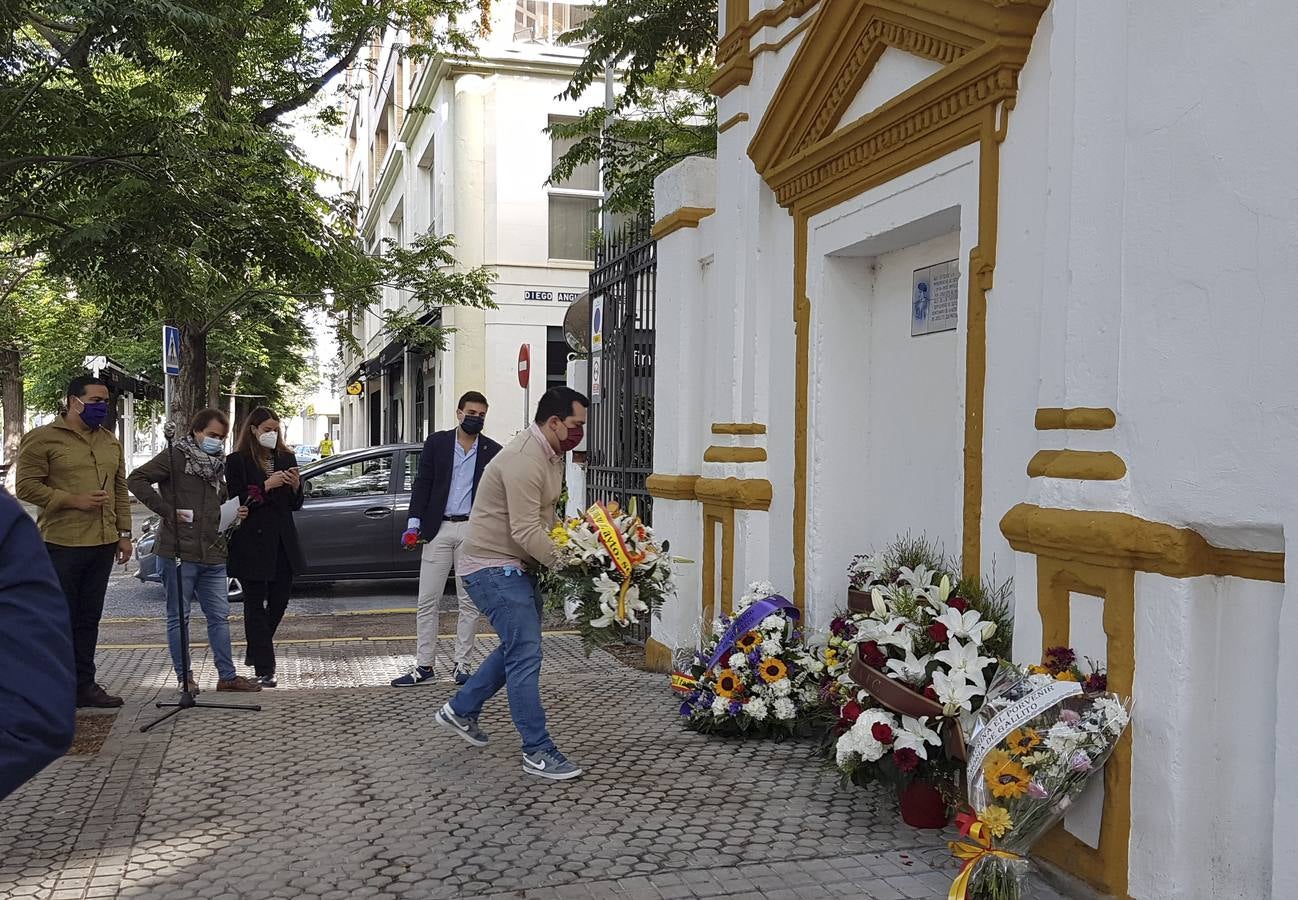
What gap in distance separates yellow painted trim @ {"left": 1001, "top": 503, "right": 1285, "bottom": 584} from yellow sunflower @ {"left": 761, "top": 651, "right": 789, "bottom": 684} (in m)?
2.18

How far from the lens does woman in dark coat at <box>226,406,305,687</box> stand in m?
7.18

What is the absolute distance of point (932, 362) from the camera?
5.58m

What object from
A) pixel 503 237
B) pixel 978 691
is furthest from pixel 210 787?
pixel 503 237

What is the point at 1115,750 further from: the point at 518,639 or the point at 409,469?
the point at 409,469

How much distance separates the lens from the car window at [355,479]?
38.6ft

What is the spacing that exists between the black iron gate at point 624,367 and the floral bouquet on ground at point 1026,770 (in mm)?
5252

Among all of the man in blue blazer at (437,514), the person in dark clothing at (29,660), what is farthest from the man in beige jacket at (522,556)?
the person in dark clothing at (29,660)

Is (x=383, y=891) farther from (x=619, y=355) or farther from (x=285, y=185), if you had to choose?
(x=285, y=185)

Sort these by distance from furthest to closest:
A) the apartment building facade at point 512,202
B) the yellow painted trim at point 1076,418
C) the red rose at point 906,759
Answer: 1. the apartment building facade at point 512,202
2. the red rose at point 906,759
3. the yellow painted trim at point 1076,418

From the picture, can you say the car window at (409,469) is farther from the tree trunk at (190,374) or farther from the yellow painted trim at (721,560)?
the tree trunk at (190,374)

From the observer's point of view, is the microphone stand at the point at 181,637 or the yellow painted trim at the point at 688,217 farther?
the yellow painted trim at the point at 688,217

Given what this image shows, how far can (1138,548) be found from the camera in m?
3.47

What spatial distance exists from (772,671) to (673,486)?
2177 mm

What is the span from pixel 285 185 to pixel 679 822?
7897 millimetres
